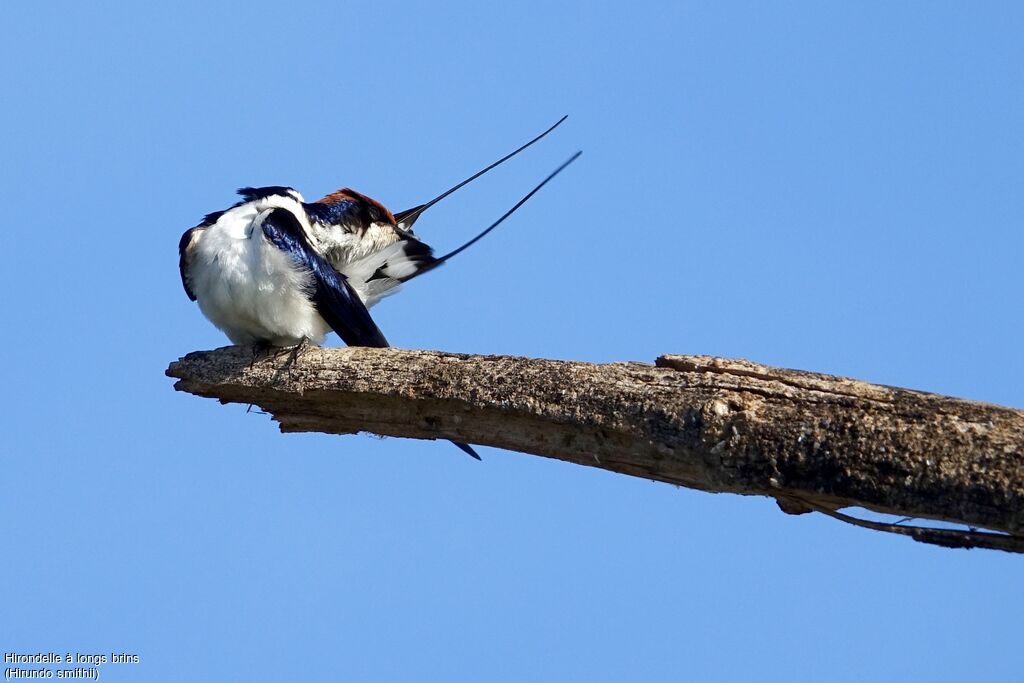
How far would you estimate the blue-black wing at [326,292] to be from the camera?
6.77 metres

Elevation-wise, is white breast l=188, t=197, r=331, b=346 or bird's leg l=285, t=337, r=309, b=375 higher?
white breast l=188, t=197, r=331, b=346

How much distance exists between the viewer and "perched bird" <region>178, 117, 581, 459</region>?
21.9 feet

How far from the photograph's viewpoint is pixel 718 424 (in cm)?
494

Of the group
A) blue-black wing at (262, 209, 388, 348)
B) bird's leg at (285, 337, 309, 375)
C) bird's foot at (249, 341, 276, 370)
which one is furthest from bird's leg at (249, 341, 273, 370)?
blue-black wing at (262, 209, 388, 348)

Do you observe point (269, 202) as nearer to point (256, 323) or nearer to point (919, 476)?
point (256, 323)

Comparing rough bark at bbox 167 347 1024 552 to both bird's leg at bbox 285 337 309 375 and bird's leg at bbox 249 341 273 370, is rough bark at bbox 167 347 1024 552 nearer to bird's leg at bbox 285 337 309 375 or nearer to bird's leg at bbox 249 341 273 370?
bird's leg at bbox 285 337 309 375

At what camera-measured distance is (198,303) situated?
23.2 feet

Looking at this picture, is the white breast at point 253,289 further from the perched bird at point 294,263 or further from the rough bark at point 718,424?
the rough bark at point 718,424

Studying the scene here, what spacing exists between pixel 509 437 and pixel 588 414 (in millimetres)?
467

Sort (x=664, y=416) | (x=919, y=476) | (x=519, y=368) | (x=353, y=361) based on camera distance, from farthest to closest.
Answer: (x=353, y=361), (x=519, y=368), (x=664, y=416), (x=919, y=476)

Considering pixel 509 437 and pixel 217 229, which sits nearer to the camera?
pixel 509 437

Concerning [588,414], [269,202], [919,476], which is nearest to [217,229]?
[269,202]

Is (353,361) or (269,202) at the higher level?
(269,202)

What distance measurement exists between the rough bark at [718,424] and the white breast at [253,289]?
0.60 metres
